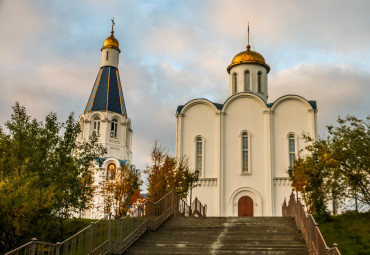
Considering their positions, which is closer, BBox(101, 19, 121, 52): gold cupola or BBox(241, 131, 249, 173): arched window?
BBox(241, 131, 249, 173): arched window

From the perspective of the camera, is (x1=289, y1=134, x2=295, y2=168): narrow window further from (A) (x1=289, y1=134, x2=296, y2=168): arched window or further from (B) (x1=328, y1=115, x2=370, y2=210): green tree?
(B) (x1=328, y1=115, x2=370, y2=210): green tree

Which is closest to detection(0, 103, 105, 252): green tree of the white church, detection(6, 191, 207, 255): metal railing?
detection(6, 191, 207, 255): metal railing

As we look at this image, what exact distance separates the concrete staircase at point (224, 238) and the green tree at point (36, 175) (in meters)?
3.08

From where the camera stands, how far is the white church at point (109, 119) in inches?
1893

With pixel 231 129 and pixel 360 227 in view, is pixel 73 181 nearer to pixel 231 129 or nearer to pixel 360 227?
pixel 360 227

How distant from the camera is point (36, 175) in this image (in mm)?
13914

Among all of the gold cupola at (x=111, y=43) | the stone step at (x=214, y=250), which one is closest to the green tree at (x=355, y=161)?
the stone step at (x=214, y=250)

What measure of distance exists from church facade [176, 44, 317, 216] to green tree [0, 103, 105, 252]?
12360 millimetres

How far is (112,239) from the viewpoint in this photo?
12984mm

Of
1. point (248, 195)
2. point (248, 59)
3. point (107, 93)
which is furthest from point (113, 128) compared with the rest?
point (248, 195)

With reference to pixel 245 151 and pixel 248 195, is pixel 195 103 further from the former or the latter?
pixel 248 195

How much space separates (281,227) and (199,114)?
1682 cm

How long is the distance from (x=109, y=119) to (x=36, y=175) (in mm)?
35156

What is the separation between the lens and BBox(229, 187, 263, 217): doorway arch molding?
2834cm
